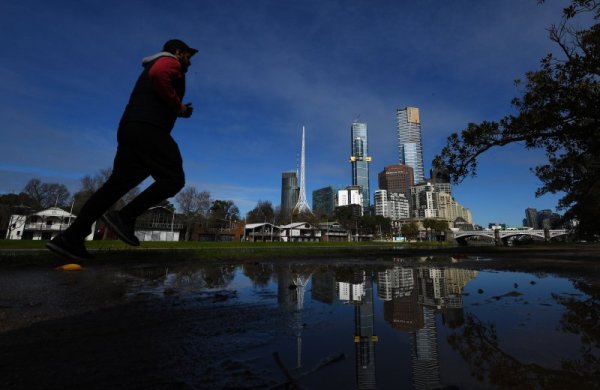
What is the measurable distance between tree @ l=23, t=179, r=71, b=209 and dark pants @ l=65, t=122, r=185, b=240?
80027 mm

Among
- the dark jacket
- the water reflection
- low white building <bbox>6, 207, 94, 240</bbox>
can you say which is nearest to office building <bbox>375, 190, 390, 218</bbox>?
low white building <bbox>6, 207, 94, 240</bbox>

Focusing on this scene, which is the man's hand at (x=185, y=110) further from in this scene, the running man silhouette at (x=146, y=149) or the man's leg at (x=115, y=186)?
the man's leg at (x=115, y=186)

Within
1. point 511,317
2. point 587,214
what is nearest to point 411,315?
point 511,317

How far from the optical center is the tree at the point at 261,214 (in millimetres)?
102725

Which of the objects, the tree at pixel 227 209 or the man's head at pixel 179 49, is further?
the tree at pixel 227 209

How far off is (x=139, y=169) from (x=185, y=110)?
77 centimetres

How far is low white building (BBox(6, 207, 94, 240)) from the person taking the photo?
198ft

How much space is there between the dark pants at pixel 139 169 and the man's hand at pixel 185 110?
26 centimetres

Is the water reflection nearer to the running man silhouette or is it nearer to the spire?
the running man silhouette

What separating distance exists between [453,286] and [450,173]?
18.9ft

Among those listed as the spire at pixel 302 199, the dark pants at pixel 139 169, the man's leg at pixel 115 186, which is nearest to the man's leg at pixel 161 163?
the dark pants at pixel 139 169

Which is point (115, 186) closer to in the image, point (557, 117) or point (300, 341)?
point (300, 341)

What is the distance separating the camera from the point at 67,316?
2.64m

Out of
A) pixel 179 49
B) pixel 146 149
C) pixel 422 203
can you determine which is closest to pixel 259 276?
pixel 146 149
